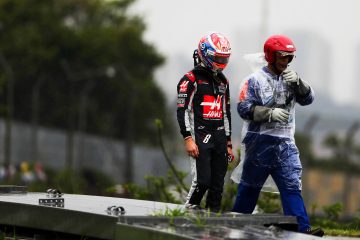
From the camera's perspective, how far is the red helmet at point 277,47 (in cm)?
1009

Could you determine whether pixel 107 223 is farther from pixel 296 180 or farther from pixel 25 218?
pixel 296 180

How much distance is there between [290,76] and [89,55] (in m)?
42.9

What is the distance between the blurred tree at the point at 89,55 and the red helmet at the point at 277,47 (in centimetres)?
3034

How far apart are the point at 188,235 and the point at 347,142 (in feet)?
53.5

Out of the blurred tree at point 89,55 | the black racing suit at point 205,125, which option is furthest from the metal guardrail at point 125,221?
the blurred tree at point 89,55

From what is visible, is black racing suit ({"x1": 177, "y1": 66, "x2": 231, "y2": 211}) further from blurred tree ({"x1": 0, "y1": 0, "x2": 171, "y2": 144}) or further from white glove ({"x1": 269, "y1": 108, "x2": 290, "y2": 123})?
blurred tree ({"x1": 0, "y1": 0, "x2": 171, "y2": 144})

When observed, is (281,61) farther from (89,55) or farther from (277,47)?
(89,55)

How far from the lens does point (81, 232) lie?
8.42m

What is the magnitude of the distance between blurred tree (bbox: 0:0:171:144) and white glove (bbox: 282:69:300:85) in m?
30.4

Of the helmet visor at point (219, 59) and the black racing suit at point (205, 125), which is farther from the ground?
the helmet visor at point (219, 59)

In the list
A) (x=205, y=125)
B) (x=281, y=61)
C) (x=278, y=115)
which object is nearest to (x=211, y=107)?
(x=205, y=125)

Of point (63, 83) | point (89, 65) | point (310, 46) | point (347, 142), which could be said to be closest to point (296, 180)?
point (347, 142)

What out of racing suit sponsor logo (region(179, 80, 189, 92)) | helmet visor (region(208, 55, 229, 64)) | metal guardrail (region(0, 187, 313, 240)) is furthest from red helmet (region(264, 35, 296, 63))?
metal guardrail (region(0, 187, 313, 240))

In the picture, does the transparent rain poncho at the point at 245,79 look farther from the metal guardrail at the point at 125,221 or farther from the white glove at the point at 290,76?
the metal guardrail at the point at 125,221
